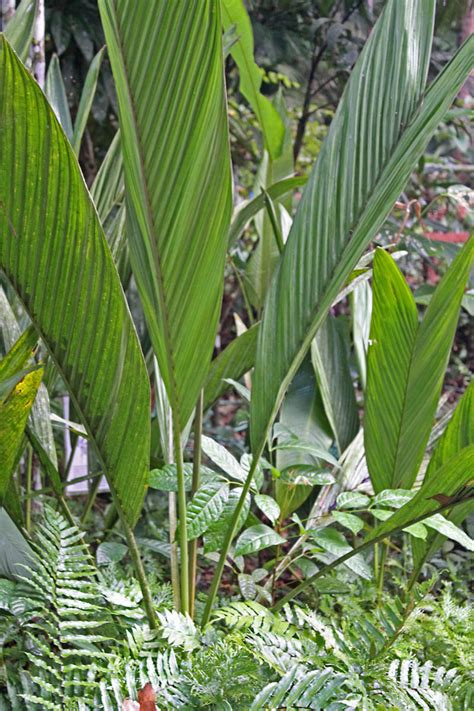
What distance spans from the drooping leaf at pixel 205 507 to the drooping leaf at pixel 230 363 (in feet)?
0.90

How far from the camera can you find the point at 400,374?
1.05m

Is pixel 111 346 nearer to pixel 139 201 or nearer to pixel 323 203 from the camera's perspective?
pixel 139 201

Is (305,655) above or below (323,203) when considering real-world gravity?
below

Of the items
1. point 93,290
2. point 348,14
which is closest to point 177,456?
point 93,290

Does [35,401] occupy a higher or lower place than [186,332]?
lower

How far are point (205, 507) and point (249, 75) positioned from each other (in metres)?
0.85

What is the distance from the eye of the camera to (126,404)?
769mm

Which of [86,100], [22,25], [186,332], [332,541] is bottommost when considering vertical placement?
[332,541]

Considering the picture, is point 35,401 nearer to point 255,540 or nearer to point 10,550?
point 10,550

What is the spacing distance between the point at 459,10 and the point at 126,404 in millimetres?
1869

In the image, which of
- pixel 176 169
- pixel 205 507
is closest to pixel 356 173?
pixel 176 169

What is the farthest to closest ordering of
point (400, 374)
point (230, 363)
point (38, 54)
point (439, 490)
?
point (38, 54) → point (230, 363) → point (400, 374) → point (439, 490)

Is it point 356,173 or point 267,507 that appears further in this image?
point 267,507

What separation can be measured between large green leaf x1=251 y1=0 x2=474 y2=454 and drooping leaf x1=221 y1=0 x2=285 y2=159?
0.48 meters
